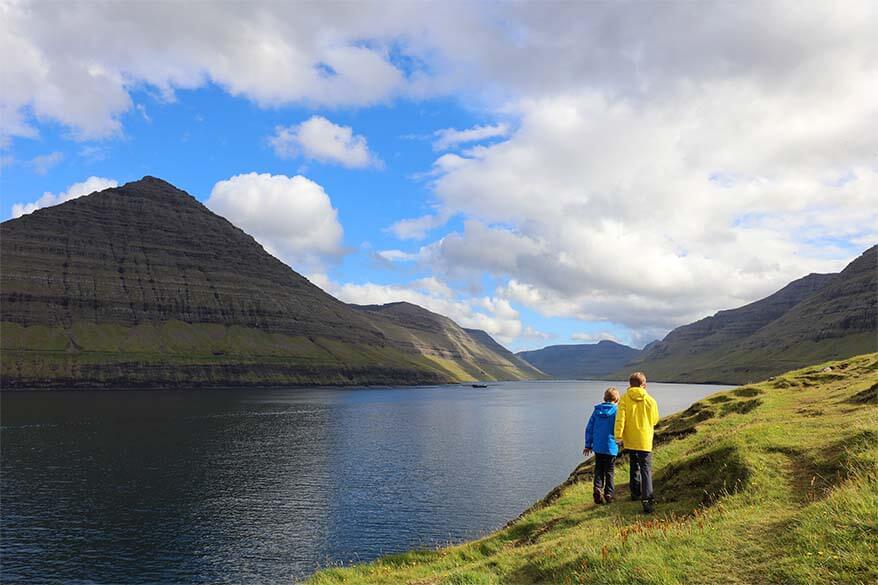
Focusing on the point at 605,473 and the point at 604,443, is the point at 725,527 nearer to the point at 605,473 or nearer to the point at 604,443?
the point at 604,443

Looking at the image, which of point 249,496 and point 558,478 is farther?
point 558,478

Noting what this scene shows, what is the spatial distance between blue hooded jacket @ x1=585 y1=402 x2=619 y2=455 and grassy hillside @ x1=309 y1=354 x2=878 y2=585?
6.71 ft

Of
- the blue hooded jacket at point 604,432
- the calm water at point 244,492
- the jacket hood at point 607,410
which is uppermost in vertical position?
the jacket hood at point 607,410

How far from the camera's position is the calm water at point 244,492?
4278 centimetres

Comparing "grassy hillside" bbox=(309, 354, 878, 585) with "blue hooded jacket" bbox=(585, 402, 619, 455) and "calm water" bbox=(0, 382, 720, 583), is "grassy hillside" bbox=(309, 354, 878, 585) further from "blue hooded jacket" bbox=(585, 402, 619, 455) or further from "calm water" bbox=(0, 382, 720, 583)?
"calm water" bbox=(0, 382, 720, 583)

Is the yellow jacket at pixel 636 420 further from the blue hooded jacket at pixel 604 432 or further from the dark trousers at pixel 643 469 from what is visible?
the blue hooded jacket at pixel 604 432

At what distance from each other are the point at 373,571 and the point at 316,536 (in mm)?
27802

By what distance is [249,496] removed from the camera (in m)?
60.2

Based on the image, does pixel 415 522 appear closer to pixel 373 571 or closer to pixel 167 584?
pixel 167 584

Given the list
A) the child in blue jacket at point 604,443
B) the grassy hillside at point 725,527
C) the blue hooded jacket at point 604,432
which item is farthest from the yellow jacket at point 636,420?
the grassy hillside at point 725,527

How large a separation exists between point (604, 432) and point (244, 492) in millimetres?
54802

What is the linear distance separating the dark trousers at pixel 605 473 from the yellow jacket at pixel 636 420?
2214 mm

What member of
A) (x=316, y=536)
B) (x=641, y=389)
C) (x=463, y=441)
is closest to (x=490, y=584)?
(x=641, y=389)

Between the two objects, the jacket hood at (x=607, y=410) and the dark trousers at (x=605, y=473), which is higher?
the jacket hood at (x=607, y=410)
